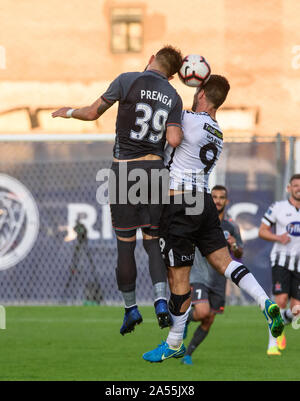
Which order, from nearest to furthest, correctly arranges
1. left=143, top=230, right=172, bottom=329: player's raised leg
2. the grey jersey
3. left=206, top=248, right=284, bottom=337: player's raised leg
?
left=206, top=248, right=284, bottom=337: player's raised leg
left=143, top=230, right=172, bottom=329: player's raised leg
the grey jersey

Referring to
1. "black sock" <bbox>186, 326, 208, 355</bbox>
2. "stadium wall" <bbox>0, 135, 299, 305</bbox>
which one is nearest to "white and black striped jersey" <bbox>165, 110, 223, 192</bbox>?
"black sock" <bbox>186, 326, 208, 355</bbox>

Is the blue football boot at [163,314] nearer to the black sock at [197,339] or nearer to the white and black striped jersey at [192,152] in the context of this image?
the white and black striped jersey at [192,152]

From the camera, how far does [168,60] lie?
7488mm

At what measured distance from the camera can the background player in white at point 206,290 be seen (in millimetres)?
10133

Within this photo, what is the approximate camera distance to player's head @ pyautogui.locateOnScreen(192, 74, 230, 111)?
299 inches

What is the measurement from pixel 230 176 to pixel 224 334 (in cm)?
368

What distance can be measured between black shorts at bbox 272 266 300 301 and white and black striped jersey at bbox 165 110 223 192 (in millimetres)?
3921

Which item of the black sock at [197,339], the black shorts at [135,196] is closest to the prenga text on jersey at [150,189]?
Result: the black shorts at [135,196]

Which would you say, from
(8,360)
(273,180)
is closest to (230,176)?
(273,180)

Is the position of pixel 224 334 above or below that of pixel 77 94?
below

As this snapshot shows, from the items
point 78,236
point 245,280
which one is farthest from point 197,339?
point 78,236

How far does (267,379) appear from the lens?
866 cm

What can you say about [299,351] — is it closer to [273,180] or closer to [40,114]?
[273,180]

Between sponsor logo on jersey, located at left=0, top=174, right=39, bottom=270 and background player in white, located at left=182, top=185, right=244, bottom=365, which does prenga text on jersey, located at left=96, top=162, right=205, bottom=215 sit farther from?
sponsor logo on jersey, located at left=0, top=174, right=39, bottom=270
